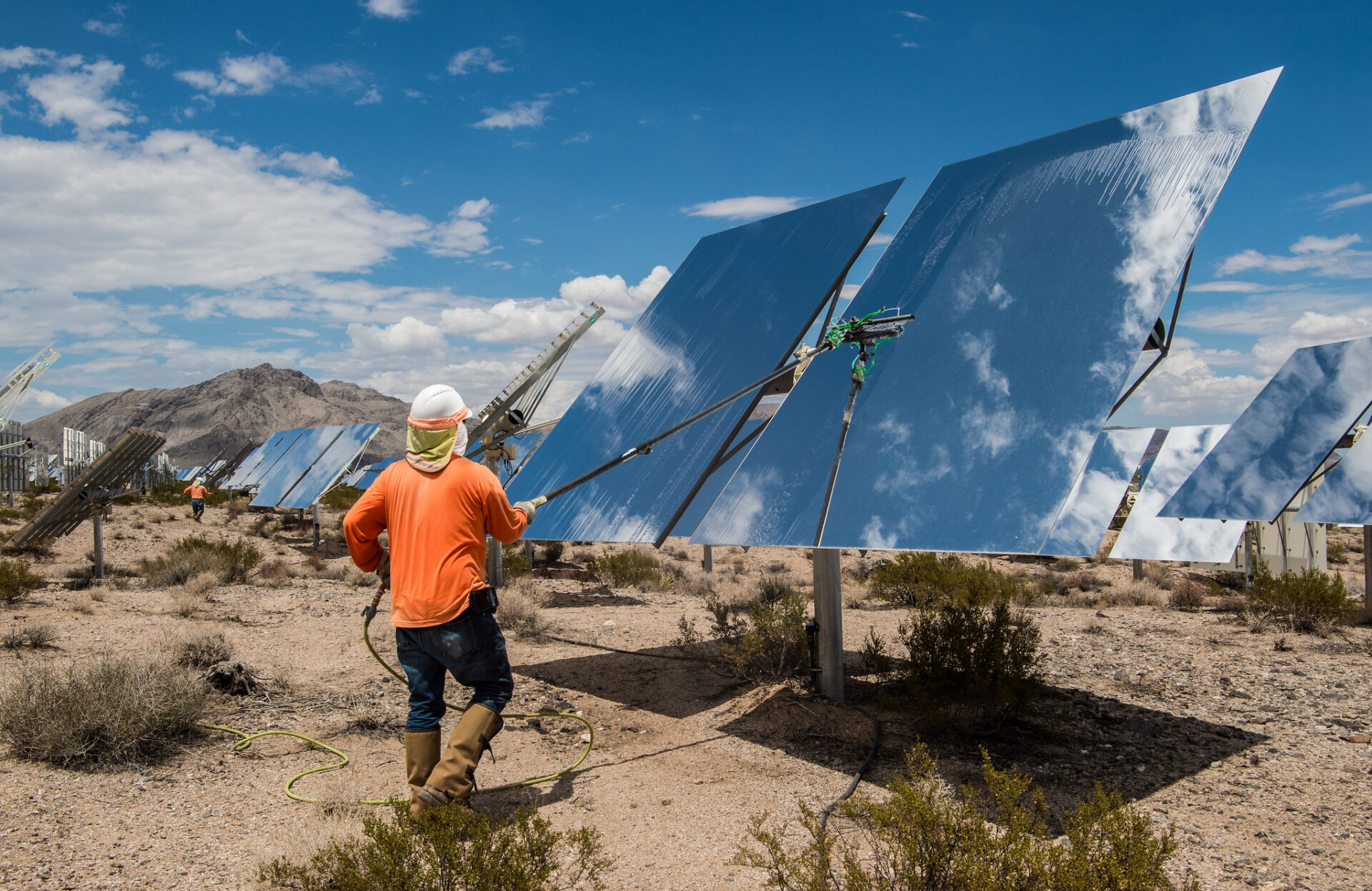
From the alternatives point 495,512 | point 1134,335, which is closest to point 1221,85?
point 1134,335

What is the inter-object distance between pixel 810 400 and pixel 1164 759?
382 cm

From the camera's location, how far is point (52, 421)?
158125 millimetres

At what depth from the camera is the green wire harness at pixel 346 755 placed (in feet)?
17.0

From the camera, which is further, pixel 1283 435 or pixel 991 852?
pixel 1283 435

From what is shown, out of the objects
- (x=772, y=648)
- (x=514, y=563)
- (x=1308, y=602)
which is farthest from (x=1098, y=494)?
(x=514, y=563)

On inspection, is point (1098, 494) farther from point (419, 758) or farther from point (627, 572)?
point (627, 572)

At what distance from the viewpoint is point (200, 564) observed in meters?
16.5

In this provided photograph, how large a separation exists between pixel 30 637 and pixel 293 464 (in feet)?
61.2

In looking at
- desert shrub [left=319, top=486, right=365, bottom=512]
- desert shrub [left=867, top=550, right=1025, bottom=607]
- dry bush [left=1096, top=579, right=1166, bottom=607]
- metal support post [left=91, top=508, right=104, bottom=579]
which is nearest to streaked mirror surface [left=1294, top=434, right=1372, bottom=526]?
desert shrub [left=867, top=550, right=1025, bottom=607]

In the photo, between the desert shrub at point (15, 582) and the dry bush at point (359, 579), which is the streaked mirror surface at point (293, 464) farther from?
the desert shrub at point (15, 582)

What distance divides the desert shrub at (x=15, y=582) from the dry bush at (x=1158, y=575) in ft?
67.9

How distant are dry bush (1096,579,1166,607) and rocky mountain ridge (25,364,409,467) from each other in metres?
116

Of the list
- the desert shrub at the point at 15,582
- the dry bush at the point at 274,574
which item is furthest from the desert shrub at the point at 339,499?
the desert shrub at the point at 15,582

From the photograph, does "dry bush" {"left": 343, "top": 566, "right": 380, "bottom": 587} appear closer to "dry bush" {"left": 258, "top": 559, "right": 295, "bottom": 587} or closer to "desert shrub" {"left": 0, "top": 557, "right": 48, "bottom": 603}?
"dry bush" {"left": 258, "top": 559, "right": 295, "bottom": 587}
